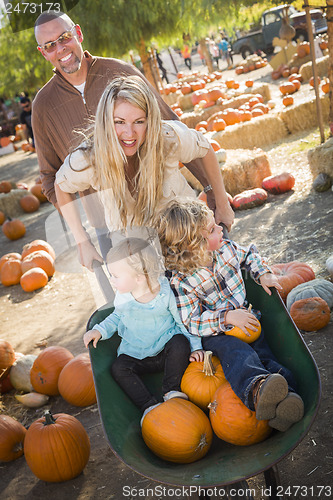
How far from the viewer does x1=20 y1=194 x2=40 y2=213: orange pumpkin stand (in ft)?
31.2

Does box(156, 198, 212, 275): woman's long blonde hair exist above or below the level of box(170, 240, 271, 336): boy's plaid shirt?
above

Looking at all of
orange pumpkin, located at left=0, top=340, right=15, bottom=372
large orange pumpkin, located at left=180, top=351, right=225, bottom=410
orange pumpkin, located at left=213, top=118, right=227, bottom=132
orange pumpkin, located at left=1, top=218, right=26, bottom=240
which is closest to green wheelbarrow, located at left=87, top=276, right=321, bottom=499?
large orange pumpkin, located at left=180, top=351, right=225, bottom=410

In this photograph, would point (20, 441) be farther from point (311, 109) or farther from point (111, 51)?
point (111, 51)

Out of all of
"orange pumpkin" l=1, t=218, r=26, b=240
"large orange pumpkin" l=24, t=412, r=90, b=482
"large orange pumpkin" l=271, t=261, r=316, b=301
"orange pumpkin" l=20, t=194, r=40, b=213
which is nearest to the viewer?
"large orange pumpkin" l=24, t=412, r=90, b=482

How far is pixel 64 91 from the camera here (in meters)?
3.12

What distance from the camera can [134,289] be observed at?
7.91ft

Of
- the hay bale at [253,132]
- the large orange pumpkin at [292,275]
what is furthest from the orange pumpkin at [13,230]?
the large orange pumpkin at [292,275]

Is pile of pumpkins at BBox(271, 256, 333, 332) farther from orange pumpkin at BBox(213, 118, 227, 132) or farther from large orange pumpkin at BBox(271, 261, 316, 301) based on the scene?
orange pumpkin at BBox(213, 118, 227, 132)

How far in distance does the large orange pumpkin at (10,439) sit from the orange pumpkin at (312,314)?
1926 millimetres

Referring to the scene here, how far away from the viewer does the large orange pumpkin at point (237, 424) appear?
75.4 inches

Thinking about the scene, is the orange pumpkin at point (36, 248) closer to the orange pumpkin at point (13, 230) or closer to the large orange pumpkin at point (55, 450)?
the orange pumpkin at point (13, 230)

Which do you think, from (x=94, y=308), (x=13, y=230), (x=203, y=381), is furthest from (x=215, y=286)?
(x=13, y=230)

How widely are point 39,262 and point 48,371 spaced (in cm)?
277

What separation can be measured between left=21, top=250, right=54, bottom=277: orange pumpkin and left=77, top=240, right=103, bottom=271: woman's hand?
3.47 meters
